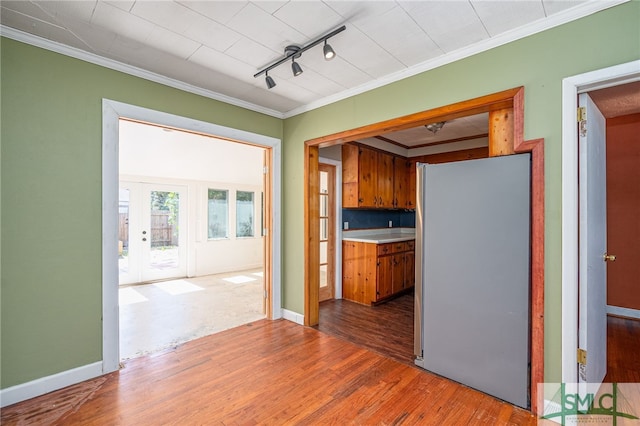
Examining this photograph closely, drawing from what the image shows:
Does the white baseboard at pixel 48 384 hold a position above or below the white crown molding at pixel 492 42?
below

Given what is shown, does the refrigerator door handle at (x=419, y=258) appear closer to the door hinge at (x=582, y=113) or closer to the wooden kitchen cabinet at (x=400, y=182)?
A: the door hinge at (x=582, y=113)

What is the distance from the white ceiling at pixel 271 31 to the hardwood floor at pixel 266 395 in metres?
2.59

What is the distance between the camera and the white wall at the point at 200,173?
16.1 ft

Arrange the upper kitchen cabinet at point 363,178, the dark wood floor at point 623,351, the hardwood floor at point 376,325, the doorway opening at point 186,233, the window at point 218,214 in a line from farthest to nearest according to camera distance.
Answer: the window at point 218,214, the upper kitchen cabinet at point 363,178, the doorway opening at point 186,233, the hardwood floor at point 376,325, the dark wood floor at point 623,351

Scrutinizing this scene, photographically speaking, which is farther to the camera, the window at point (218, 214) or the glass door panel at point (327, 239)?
the window at point (218, 214)

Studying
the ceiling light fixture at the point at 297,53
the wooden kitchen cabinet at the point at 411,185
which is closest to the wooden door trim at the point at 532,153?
the ceiling light fixture at the point at 297,53

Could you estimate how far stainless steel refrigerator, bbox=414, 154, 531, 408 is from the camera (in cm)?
203

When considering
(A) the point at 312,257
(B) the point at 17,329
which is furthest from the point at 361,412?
(B) the point at 17,329

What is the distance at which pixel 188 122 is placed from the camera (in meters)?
2.88

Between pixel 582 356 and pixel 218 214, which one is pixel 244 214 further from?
pixel 582 356

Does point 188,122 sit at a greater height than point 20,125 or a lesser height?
greater

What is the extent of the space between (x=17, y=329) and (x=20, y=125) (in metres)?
1.46

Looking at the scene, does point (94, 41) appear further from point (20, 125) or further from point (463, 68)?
point (463, 68)

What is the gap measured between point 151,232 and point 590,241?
6.71m
